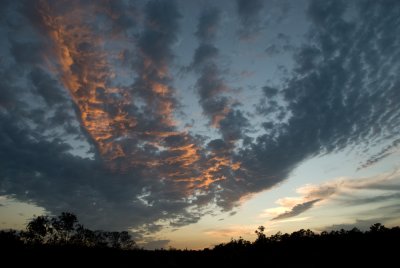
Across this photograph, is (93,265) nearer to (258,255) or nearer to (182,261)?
(182,261)

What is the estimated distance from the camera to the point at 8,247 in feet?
81.9

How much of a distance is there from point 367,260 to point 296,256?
5.58 meters

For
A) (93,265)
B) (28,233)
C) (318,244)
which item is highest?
(28,233)

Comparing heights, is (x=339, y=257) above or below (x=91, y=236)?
below

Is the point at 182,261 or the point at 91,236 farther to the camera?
the point at 91,236

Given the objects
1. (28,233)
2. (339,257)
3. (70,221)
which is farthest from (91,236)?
(339,257)

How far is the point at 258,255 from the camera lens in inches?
1107

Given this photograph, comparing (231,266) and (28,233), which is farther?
(28,233)

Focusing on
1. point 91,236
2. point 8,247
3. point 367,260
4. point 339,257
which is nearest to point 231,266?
point 339,257

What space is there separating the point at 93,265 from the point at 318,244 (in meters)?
20.6

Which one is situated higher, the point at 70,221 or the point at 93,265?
the point at 70,221

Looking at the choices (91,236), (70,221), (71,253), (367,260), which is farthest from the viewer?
(91,236)

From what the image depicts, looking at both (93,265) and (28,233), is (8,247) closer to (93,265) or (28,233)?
(93,265)

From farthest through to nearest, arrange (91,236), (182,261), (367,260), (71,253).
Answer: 1. (91,236)
2. (182,261)
3. (71,253)
4. (367,260)
